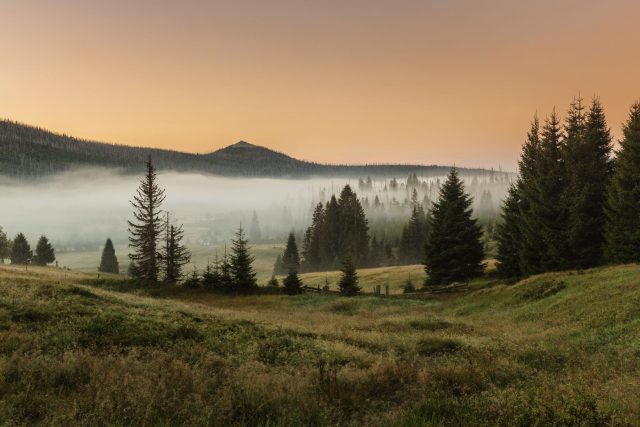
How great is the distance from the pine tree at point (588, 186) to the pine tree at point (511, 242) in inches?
290

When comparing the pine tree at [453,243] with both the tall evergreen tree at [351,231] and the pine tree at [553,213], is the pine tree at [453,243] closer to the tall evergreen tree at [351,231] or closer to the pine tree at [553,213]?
the pine tree at [553,213]

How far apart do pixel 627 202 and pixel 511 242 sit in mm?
16302

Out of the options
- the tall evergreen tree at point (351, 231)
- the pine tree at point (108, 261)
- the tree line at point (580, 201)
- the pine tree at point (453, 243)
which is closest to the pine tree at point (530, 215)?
the tree line at point (580, 201)

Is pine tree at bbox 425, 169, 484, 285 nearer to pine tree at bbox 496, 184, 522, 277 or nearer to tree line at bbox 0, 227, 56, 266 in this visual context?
pine tree at bbox 496, 184, 522, 277

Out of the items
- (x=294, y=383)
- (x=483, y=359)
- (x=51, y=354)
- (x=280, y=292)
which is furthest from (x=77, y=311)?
(x=280, y=292)

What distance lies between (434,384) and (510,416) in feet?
5.48

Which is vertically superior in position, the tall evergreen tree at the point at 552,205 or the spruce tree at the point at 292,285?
the tall evergreen tree at the point at 552,205

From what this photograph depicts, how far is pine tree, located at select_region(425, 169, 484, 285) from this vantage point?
168ft

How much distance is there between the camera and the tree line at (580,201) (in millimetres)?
35656

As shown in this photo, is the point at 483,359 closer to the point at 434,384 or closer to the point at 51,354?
the point at 434,384

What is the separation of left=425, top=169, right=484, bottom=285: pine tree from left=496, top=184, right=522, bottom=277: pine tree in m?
2.60

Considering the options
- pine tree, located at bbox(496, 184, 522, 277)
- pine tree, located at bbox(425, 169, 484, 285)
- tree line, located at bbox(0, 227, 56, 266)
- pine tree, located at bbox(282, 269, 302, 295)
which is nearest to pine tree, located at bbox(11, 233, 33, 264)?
tree line, located at bbox(0, 227, 56, 266)

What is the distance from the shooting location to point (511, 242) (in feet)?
165

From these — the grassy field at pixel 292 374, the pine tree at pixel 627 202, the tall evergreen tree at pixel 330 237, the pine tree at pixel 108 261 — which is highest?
the pine tree at pixel 627 202
